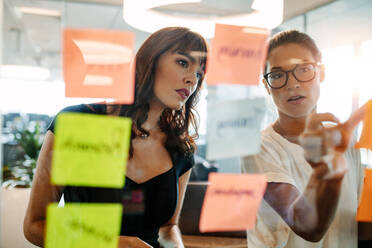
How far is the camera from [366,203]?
→ 0.69 meters

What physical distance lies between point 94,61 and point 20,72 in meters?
0.18

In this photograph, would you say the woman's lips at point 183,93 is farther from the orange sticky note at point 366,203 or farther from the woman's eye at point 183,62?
the orange sticky note at point 366,203

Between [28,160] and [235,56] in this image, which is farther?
[28,160]

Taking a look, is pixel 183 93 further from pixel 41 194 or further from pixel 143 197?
pixel 41 194

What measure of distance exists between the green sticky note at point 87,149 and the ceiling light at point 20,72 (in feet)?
0.42

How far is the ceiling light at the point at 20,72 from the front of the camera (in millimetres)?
562

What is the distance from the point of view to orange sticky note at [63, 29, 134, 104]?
0.47 metres

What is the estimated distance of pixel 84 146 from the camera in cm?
47

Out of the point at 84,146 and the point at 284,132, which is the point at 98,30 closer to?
the point at 84,146

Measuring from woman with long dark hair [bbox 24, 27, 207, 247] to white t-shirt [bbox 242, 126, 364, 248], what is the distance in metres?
0.15

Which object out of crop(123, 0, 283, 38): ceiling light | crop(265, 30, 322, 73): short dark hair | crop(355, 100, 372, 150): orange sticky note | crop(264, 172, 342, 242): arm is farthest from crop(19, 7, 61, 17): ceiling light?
crop(355, 100, 372, 150): orange sticky note

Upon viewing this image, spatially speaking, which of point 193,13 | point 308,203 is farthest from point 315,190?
point 193,13

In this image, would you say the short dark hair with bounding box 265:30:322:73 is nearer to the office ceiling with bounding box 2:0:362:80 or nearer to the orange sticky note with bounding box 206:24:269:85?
the orange sticky note with bounding box 206:24:269:85

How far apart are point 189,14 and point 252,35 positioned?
0.40 ft
